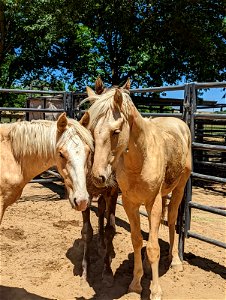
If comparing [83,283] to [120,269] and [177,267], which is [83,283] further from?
[177,267]

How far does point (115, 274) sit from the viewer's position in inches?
134

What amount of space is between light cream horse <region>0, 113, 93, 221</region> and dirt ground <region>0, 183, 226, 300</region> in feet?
2.96

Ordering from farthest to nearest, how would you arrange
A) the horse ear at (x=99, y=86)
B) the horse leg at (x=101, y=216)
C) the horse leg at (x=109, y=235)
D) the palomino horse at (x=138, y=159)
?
1. the horse leg at (x=101, y=216)
2. the horse leg at (x=109, y=235)
3. the horse ear at (x=99, y=86)
4. the palomino horse at (x=138, y=159)

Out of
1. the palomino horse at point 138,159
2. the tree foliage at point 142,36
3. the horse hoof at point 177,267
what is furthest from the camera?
the tree foliage at point 142,36

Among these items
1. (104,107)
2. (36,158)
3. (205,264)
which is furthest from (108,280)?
(104,107)

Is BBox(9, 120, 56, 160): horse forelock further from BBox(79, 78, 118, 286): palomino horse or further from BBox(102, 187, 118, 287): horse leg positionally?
BBox(102, 187, 118, 287): horse leg

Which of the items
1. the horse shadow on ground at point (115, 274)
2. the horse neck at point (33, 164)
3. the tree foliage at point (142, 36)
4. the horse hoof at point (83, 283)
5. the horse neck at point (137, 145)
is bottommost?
the horse shadow on ground at point (115, 274)

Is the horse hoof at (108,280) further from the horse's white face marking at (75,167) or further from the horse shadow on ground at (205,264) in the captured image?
the horse's white face marking at (75,167)

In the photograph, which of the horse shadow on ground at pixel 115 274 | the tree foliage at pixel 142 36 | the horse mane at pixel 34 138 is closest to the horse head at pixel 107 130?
the horse mane at pixel 34 138

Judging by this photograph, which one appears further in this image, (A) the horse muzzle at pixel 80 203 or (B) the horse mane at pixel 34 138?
(B) the horse mane at pixel 34 138

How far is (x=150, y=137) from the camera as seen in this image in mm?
2898

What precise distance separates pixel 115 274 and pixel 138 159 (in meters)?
1.35

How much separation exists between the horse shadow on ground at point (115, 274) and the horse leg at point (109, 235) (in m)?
0.07

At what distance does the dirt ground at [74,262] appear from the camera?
10.1 ft
